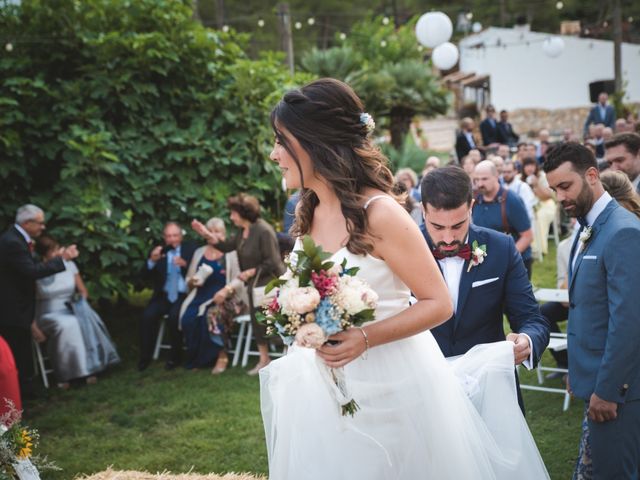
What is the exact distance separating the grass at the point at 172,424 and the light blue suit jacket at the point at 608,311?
219 centimetres

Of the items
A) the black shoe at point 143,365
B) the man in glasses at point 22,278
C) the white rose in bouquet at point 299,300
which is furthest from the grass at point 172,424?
the white rose in bouquet at point 299,300

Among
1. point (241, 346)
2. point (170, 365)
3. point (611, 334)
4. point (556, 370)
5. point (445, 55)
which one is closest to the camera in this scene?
point (611, 334)

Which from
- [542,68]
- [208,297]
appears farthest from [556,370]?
[542,68]

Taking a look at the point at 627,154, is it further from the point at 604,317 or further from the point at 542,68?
the point at 542,68

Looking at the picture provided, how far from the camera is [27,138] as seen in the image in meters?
9.11

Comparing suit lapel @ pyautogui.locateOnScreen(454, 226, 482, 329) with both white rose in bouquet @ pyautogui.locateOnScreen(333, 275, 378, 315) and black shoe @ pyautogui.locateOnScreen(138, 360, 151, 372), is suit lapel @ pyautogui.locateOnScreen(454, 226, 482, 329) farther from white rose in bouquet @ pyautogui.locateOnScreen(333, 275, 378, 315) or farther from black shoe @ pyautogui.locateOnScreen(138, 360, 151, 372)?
black shoe @ pyautogui.locateOnScreen(138, 360, 151, 372)

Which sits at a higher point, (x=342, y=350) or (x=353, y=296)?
(x=353, y=296)

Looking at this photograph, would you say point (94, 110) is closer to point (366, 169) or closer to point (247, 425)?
point (247, 425)

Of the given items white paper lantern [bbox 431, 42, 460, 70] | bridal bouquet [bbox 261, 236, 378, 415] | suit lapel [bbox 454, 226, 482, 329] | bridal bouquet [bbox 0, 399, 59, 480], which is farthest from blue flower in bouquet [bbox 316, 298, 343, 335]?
white paper lantern [bbox 431, 42, 460, 70]

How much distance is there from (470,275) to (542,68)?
3429cm

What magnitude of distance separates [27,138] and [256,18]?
24065 mm

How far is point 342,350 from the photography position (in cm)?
260

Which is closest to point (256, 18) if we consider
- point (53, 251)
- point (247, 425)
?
point (53, 251)

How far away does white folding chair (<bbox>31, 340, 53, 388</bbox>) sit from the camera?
8.64 meters
